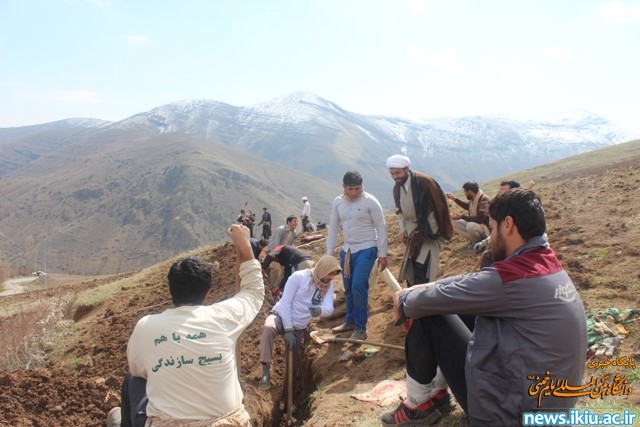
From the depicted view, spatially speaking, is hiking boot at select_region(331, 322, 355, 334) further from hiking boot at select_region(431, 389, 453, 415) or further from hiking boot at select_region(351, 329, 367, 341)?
hiking boot at select_region(431, 389, 453, 415)

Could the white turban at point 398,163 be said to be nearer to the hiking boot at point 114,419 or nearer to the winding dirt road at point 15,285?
the hiking boot at point 114,419

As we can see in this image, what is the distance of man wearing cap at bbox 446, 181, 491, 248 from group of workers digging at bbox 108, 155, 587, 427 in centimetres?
435

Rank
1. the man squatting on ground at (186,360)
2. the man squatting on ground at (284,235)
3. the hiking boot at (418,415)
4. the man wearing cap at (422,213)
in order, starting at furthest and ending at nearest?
the man squatting on ground at (284,235)
the man wearing cap at (422,213)
the hiking boot at (418,415)
the man squatting on ground at (186,360)

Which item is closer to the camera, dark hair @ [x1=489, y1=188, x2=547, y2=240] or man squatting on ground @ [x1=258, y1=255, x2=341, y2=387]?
dark hair @ [x1=489, y1=188, x2=547, y2=240]

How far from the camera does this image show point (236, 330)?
2.96 m

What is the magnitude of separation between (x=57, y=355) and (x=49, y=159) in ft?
692

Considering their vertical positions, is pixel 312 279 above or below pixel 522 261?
below

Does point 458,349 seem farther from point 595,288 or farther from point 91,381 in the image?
point 91,381

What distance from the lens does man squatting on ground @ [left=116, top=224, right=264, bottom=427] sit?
2.68 m

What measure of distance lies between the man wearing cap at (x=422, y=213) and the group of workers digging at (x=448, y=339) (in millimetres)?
2349

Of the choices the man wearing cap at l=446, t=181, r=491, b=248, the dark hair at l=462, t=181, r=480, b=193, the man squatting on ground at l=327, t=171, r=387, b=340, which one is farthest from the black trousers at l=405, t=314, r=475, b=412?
the dark hair at l=462, t=181, r=480, b=193

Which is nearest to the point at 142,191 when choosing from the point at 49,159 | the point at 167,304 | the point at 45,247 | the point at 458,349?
the point at 45,247

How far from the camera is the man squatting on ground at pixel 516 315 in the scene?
2350mm

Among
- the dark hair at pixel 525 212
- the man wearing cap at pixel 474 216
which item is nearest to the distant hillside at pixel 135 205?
the man wearing cap at pixel 474 216
